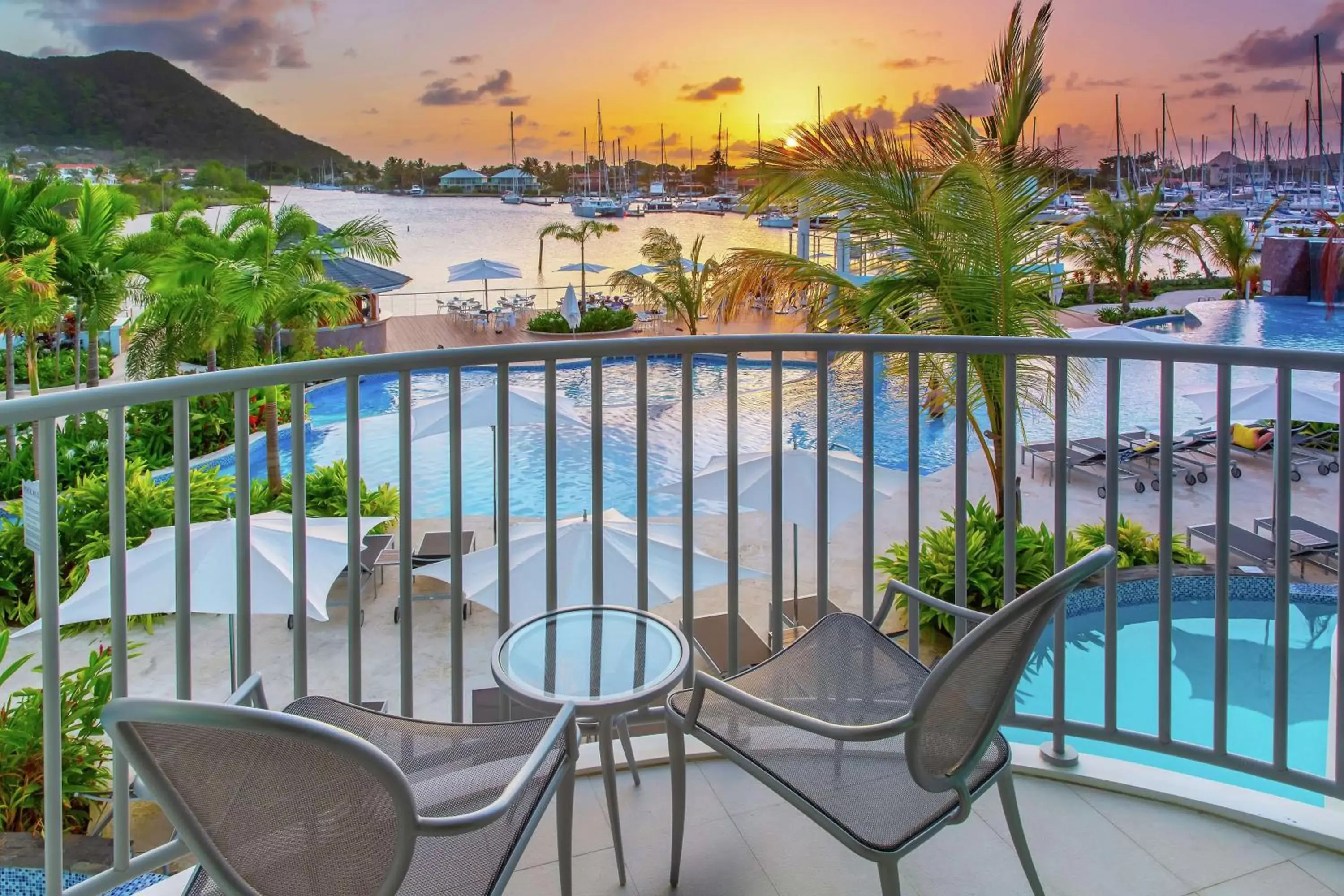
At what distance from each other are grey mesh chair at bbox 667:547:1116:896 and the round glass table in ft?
0.26

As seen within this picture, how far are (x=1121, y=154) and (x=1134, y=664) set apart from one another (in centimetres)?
2859

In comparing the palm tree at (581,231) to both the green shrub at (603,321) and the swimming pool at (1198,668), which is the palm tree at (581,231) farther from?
the swimming pool at (1198,668)

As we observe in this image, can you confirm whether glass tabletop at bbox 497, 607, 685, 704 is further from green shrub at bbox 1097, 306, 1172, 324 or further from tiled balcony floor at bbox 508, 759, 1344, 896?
green shrub at bbox 1097, 306, 1172, 324

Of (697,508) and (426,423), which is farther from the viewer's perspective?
(697,508)

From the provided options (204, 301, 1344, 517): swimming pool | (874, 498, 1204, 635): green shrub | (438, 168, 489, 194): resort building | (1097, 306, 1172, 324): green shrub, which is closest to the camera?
(874, 498, 1204, 635): green shrub

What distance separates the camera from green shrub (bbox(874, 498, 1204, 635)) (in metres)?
8.35

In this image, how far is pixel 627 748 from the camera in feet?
7.17

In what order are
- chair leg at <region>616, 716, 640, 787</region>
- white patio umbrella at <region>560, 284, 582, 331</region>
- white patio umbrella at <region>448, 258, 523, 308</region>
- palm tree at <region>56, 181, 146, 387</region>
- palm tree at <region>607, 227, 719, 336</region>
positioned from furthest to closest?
white patio umbrella at <region>448, 258, 523, 308</region>
white patio umbrella at <region>560, 284, 582, 331</region>
palm tree at <region>607, 227, 719, 336</region>
palm tree at <region>56, 181, 146, 387</region>
chair leg at <region>616, 716, 640, 787</region>

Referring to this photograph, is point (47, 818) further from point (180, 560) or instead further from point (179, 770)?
point (179, 770)

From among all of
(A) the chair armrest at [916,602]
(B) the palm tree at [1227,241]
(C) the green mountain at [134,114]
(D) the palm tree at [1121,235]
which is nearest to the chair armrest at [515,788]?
(A) the chair armrest at [916,602]

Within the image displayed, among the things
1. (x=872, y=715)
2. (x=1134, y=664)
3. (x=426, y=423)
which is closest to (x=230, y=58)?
(x=426, y=423)

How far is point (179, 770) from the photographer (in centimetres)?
106

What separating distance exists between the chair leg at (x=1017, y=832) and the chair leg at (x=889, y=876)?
1.17 ft

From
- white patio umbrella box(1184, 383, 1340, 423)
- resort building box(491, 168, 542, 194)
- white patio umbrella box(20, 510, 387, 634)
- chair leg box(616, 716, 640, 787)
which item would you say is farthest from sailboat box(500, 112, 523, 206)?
chair leg box(616, 716, 640, 787)
